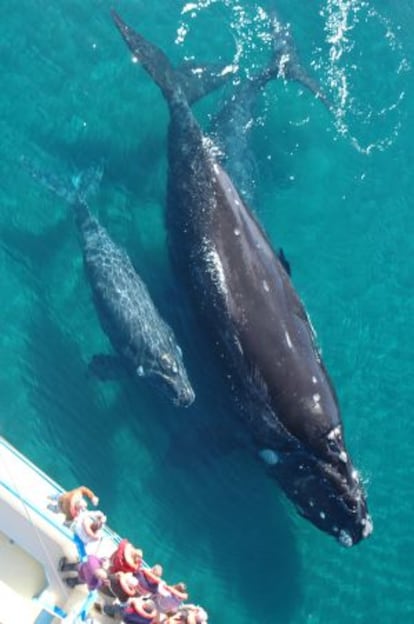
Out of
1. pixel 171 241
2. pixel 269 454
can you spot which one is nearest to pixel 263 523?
pixel 269 454

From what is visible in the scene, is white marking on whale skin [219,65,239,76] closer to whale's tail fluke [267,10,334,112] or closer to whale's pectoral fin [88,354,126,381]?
whale's tail fluke [267,10,334,112]

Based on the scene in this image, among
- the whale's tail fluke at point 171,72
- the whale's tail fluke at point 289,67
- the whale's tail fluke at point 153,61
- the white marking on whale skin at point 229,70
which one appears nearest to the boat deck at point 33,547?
the whale's tail fluke at point 153,61

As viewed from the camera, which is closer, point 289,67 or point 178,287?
point 178,287

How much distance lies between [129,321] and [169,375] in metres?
1.23

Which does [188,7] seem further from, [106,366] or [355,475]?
[355,475]

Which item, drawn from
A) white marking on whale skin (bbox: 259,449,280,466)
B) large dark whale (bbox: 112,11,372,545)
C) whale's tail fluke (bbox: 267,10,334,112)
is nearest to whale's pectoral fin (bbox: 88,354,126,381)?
large dark whale (bbox: 112,11,372,545)

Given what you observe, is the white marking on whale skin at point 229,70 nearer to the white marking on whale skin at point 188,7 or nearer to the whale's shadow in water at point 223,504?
the white marking on whale skin at point 188,7

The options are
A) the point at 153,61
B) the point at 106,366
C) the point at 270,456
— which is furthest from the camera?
the point at 153,61

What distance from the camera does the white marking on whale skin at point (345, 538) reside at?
1438 cm

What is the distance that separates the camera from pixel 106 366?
1542cm

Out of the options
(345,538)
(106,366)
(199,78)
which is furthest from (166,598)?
(199,78)

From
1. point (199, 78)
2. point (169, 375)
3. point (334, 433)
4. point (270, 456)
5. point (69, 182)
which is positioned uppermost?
point (199, 78)

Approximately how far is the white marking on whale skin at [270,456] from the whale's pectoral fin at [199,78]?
23.4 ft

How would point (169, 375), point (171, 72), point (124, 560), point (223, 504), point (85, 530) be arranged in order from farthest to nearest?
point (171, 72) → point (223, 504) → point (169, 375) → point (124, 560) → point (85, 530)
